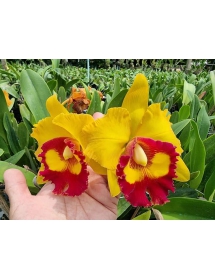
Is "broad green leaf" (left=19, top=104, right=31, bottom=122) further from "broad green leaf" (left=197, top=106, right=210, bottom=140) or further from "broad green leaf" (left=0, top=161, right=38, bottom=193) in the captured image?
"broad green leaf" (left=197, top=106, right=210, bottom=140)

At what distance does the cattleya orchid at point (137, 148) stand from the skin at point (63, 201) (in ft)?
0.32

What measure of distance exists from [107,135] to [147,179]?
154 millimetres

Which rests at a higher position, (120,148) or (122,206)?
(120,148)

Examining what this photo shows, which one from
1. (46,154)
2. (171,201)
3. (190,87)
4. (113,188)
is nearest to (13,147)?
(46,154)

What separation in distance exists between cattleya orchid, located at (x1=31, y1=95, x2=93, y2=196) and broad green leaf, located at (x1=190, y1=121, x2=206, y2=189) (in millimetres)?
315

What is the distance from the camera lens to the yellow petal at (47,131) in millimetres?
729

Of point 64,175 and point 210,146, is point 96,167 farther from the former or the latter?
point 210,146

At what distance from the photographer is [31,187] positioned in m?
0.88

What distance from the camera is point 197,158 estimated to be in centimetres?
79

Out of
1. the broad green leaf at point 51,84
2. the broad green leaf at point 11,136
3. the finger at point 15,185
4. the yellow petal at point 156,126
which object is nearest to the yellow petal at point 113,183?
the yellow petal at point 156,126

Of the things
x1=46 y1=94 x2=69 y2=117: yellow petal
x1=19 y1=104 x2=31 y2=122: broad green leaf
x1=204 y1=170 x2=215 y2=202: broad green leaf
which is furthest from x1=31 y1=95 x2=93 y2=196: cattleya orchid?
x1=19 y1=104 x2=31 y2=122: broad green leaf

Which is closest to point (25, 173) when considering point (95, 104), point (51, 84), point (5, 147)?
point (5, 147)

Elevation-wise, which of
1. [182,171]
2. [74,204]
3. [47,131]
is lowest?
[74,204]

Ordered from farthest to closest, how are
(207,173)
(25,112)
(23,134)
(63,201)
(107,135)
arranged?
(25,112) → (23,134) → (207,173) → (63,201) → (107,135)
